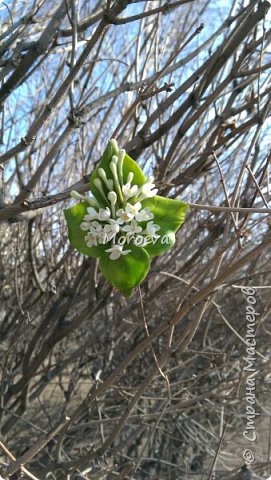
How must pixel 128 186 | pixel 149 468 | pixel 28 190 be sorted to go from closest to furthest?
pixel 128 186 → pixel 28 190 → pixel 149 468

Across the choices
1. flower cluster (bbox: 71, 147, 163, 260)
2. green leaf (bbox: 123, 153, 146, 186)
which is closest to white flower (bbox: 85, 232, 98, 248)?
flower cluster (bbox: 71, 147, 163, 260)

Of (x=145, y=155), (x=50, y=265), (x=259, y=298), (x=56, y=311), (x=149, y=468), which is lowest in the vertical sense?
(x=149, y=468)

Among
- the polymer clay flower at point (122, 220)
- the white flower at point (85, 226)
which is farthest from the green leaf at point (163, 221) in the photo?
the white flower at point (85, 226)

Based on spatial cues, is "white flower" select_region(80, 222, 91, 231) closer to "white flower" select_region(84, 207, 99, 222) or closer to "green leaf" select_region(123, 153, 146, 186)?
"white flower" select_region(84, 207, 99, 222)

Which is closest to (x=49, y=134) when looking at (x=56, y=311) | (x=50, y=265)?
(x=50, y=265)

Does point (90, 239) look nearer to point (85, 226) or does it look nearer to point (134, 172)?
point (85, 226)

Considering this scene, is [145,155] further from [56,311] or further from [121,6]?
[121,6]
